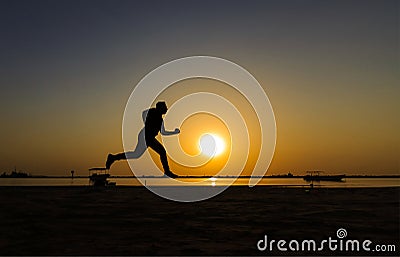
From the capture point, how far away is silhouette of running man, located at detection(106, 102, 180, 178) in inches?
577

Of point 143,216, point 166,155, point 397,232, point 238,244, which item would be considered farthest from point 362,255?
point 143,216

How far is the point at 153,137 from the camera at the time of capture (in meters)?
15.1

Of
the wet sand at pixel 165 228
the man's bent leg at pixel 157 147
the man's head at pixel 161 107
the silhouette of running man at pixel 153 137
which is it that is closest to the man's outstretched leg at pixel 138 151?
the silhouette of running man at pixel 153 137

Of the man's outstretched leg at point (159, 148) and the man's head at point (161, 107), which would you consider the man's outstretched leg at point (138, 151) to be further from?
the man's head at point (161, 107)

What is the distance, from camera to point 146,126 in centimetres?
1483

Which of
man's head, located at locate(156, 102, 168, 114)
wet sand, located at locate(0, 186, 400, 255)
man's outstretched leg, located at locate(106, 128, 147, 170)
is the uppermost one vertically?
man's head, located at locate(156, 102, 168, 114)

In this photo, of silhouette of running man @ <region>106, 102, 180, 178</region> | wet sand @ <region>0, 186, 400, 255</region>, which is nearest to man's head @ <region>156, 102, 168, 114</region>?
silhouette of running man @ <region>106, 102, 180, 178</region>

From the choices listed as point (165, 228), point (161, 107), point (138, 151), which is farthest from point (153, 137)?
point (165, 228)

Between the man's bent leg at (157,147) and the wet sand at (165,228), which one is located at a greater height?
the man's bent leg at (157,147)

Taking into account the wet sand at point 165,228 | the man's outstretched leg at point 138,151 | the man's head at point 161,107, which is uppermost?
the man's head at point 161,107

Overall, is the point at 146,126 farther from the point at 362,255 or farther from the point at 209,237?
the point at 362,255

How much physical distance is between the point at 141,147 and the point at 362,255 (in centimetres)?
761

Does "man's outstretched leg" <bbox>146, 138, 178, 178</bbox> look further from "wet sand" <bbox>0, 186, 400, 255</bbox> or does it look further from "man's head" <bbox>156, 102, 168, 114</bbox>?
"wet sand" <bbox>0, 186, 400, 255</bbox>

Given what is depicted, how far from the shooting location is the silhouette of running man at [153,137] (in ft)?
48.1
